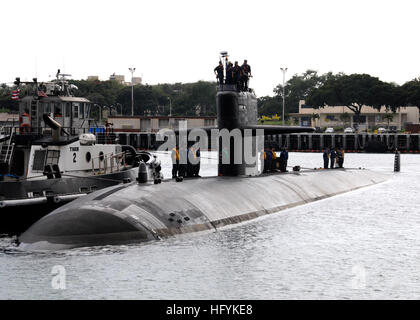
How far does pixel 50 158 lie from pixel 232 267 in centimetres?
1059

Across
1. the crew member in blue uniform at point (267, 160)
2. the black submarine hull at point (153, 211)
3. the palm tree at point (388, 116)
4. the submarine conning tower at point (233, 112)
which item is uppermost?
the palm tree at point (388, 116)

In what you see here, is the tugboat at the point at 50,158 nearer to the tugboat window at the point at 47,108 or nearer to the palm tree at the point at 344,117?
the tugboat window at the point at 47,108

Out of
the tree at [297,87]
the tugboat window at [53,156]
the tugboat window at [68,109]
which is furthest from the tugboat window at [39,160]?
the tree at [297,87]

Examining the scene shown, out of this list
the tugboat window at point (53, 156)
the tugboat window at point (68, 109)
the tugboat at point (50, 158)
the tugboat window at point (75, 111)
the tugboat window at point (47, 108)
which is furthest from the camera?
the tugboat window at point (75, 111)

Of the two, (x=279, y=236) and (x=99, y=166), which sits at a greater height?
(x=99, y=166)

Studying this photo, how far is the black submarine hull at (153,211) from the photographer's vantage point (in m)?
15.5

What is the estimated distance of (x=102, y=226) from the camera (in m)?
15.5

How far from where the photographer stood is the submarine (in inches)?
612

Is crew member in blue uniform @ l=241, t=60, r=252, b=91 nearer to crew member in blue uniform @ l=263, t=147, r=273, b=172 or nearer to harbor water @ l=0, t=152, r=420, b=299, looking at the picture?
harbor water @ l=0, t=152, r=420, b=299

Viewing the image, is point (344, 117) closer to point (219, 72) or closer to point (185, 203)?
point (219, 72)

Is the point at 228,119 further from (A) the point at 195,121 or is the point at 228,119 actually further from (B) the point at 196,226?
(A) the point at 195,121

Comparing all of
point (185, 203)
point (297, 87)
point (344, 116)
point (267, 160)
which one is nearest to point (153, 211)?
point (185, 203)
